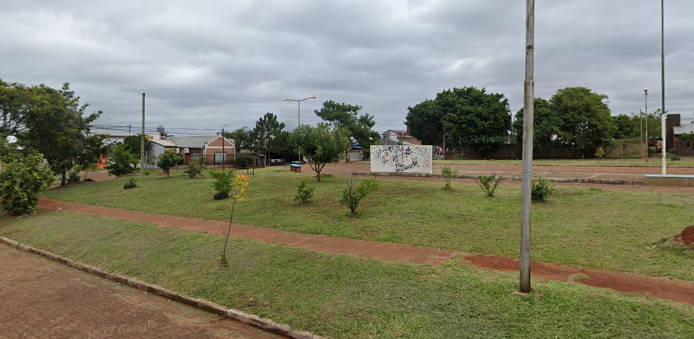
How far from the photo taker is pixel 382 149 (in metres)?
20.7

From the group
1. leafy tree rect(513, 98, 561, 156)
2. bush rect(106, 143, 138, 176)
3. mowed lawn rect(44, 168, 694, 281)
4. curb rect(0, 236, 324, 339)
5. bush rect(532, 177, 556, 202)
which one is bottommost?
curb rect(0, 236, 324, 339)

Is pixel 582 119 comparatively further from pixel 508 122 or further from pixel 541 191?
pixel 541 191

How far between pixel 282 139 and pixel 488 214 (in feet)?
137

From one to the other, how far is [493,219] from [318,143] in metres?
9.51

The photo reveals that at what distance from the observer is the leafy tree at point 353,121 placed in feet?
167

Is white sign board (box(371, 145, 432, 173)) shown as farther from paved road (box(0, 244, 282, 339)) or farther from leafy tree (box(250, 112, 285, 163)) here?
leafy tree (box(250, 112, 285, 163))

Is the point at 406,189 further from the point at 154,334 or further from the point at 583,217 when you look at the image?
the point at 154,334

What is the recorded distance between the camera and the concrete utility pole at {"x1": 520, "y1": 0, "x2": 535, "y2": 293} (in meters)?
4.48

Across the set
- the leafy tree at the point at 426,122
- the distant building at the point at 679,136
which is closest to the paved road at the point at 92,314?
the leafy tree at the point at 426,122

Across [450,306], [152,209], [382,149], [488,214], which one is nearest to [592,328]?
[450,306]

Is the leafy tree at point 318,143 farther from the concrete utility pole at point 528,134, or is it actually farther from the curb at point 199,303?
the concrete utility pole at point 528,134

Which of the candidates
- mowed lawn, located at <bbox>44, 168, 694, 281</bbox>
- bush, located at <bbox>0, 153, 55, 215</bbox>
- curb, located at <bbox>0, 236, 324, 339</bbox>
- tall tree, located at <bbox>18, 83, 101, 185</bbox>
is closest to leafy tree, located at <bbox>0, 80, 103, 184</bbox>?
tall tree, located at <bbox>18, 83, 101, 185</bbox>

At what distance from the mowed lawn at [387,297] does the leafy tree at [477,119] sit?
39.8 meters

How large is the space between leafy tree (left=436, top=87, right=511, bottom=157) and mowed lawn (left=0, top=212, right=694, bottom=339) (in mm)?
39809
